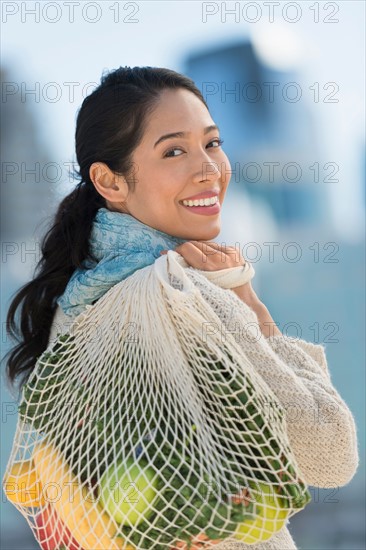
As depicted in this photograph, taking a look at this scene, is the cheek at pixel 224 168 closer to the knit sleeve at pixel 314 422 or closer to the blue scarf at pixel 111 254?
the blue scarf at pixel 111 254

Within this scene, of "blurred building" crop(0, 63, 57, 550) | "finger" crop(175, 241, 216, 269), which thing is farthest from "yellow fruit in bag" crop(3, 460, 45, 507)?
"blurred building" crop(0, 63, 57, 550)

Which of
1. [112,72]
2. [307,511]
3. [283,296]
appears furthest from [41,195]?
[112,72]

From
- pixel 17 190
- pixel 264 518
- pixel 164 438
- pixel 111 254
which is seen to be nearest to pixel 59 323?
pixel 111 254

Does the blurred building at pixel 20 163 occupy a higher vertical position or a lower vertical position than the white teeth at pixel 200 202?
lower

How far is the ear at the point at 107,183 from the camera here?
2.27m

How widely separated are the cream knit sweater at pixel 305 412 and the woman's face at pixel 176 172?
28 cm

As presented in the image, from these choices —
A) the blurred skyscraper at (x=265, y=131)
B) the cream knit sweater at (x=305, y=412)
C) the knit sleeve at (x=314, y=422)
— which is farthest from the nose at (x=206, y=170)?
the blurred skyscraper at (x=265, y=131)

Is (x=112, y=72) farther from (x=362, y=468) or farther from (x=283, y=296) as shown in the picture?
(x=362, y=468)

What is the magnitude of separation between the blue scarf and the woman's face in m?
0.05

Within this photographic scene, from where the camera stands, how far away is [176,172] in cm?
218

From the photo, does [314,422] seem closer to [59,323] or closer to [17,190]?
[59,323]

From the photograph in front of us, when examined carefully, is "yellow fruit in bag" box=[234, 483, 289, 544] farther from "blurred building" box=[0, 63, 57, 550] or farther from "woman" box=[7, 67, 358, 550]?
"blurred building" box=[0, 63, 57, 550]

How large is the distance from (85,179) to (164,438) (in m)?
0.89

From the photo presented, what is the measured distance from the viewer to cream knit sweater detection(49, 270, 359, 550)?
6.32 feet
